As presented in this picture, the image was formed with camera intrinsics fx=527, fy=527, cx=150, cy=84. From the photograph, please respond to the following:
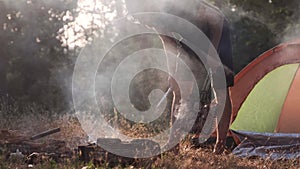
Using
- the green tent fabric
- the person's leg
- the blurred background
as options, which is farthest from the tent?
the blurred background

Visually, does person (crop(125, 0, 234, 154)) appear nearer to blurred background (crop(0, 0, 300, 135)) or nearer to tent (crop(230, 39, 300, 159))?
tent (crop(230, 39, 300, 159))

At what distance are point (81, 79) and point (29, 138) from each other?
7144mm

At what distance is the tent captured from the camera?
4809 millimetres

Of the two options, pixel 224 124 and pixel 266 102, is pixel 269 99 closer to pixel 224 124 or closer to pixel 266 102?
pixel 266 102

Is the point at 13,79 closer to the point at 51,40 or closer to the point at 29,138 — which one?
the point at 51,40

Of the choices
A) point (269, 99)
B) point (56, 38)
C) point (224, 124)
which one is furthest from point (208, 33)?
point (56, 38)

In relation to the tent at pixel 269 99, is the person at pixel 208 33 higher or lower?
higher

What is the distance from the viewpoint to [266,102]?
5234 millimetres

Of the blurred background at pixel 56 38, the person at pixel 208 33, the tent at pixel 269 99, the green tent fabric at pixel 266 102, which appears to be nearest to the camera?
the person at pixel 208 33

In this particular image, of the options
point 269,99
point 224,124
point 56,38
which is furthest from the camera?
point 56,38

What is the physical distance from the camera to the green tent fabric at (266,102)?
5.10 meters

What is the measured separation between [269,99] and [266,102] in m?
0.04

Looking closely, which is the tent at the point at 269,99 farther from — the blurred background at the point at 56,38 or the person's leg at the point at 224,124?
the blurred background at the point at 56,38

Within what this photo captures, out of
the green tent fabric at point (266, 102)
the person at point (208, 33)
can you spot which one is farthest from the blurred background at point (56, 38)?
the person at point (208, 33)
